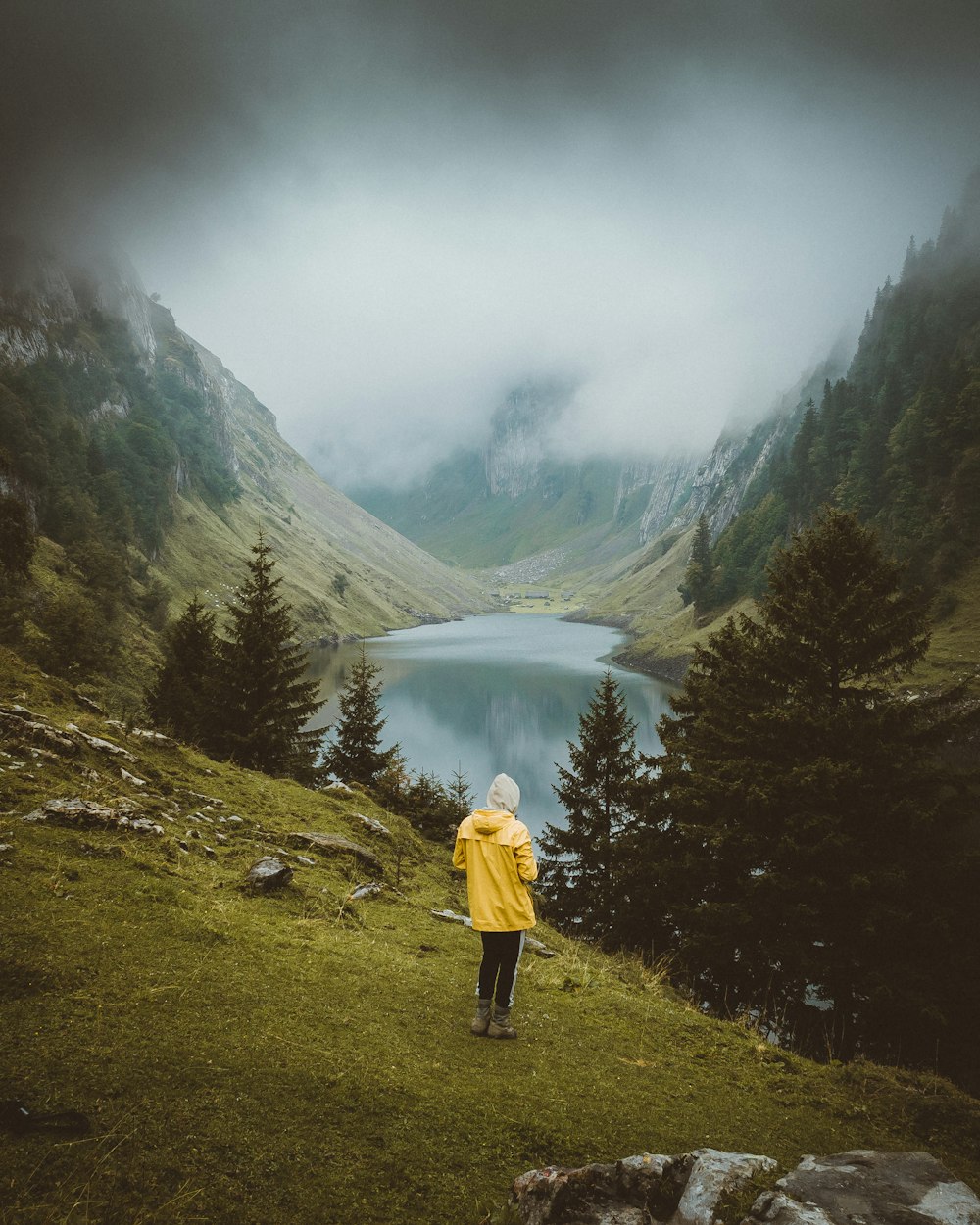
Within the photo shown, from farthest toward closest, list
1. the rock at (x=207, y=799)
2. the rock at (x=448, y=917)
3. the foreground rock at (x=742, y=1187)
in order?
the rock at (x=207, y=799) < the rock at (x=448, y=917) < the foreground rock at (x=742, y=1187)

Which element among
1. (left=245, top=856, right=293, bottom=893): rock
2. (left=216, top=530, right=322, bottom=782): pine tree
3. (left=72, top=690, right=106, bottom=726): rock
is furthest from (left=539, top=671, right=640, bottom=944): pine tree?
(left=72, top=690, right=106, bottom=726): rock

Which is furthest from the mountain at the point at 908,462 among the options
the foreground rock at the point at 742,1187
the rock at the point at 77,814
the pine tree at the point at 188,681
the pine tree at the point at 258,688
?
the rock at the point at 77,814

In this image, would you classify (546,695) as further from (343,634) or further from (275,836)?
(343,634)

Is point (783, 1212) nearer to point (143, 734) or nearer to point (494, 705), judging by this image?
point (143, 734)

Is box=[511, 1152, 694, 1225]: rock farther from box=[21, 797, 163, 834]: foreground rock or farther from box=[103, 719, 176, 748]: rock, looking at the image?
box=[103, 719, 176, 748]: rock

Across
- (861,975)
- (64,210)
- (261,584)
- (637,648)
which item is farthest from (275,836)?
(64,210)

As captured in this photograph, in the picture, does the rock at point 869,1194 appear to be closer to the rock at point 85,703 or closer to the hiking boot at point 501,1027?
the hiking boot at point 501,1027

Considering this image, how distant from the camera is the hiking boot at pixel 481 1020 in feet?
22.6

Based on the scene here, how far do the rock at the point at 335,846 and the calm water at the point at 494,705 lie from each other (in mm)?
26958

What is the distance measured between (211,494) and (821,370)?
199782mm

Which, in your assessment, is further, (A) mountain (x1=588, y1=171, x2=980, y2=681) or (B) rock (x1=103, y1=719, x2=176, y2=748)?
(A) mountain (x1=588, y1=171, x2=980, y2=681)

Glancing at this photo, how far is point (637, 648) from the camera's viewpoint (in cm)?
12006

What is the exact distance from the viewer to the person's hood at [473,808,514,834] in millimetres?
7324

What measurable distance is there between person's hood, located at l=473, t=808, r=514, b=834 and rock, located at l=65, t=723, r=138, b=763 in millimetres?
9130
